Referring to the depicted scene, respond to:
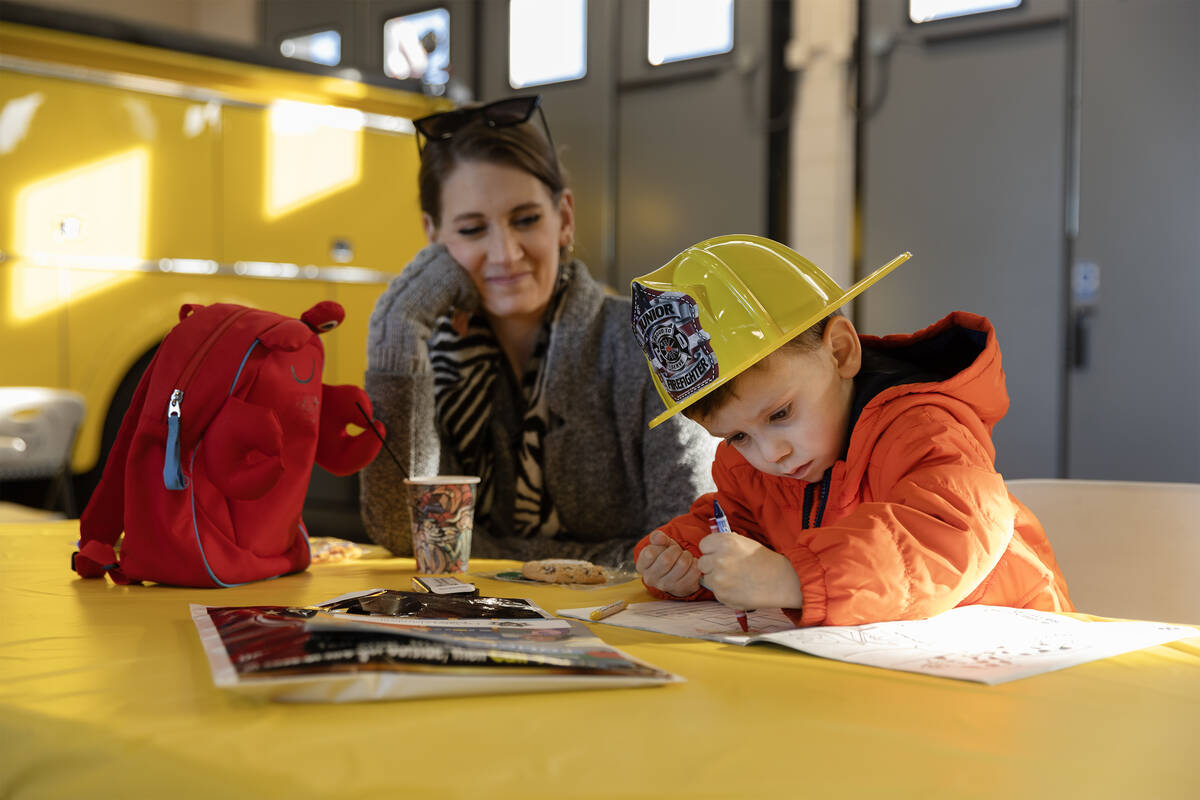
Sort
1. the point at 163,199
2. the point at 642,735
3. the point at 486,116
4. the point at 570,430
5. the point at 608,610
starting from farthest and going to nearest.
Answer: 1. the point at 163,199
2. the point at 486,116
3. the point at 570,430
4. the point at 608,610
5. the point at 642,735

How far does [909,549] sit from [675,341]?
308mm

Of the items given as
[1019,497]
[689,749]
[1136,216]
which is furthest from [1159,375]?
[689,749]

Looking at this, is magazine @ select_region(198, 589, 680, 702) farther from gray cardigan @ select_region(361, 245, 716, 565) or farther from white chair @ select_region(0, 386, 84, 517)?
white chair @ select_region(0, 386, 84, 517)

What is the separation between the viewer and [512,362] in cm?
190

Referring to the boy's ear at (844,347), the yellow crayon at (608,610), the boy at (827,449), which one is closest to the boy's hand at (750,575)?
the boy at (827,449)

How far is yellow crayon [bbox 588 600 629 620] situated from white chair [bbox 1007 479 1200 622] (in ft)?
2.24

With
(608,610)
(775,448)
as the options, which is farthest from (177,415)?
A: (775,448)

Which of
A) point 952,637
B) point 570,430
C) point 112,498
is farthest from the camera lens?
point 570,430

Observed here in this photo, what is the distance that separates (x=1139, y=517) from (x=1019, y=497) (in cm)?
14

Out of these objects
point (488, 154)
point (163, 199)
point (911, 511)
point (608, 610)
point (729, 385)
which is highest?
point (163, 199)

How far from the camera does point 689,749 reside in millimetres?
569

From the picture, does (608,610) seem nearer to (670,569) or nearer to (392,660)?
(670,569)

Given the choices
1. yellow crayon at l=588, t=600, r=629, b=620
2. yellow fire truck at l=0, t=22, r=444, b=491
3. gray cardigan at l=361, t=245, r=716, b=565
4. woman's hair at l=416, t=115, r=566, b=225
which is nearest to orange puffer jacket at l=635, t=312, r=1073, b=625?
yellow crayon at l=588, t=600, r=629, b=620

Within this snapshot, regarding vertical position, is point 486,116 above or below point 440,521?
above
